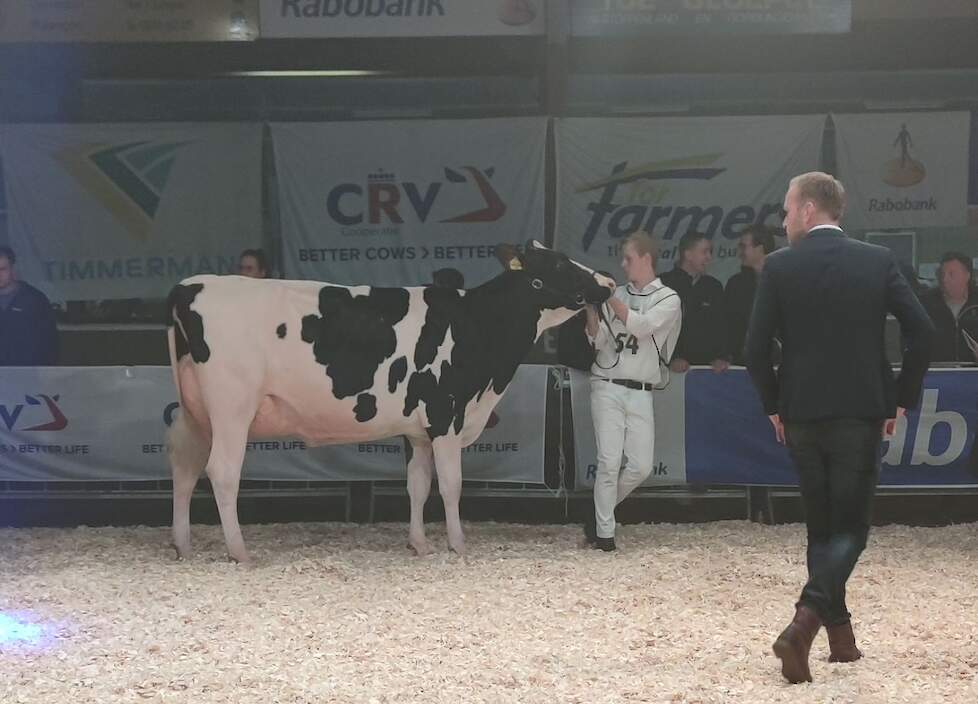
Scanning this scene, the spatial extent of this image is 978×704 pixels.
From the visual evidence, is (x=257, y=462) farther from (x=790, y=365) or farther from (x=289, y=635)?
(x=790, y=365)

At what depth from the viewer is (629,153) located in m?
11.6

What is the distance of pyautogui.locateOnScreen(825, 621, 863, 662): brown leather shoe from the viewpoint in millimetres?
5000

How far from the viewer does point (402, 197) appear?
1169cm

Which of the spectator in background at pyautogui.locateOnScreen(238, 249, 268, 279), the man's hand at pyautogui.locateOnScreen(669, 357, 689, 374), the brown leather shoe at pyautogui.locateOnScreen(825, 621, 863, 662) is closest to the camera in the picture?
the brown leather shoe at pyautogui.locateOnScreen(825, 621, 863, 662)

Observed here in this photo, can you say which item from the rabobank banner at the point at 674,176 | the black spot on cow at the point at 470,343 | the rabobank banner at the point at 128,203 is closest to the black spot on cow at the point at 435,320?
the black spot on cow at the point at 470,343

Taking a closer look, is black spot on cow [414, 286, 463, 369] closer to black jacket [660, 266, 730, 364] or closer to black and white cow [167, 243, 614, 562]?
black and white cow [167, 243, 614, 562]

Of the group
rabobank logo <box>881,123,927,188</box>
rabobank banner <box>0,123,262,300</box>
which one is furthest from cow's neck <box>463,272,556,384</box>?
rabobank logo <box>881,123,927,188</box>

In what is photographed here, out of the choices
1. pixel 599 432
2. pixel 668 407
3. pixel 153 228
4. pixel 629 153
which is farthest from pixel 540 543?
pixel 153 228

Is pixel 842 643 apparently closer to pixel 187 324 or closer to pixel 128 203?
pixel 187 324

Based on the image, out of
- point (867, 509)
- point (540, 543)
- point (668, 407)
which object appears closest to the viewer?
point (867, 509)

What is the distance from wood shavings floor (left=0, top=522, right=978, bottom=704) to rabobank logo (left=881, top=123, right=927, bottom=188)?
440 cm

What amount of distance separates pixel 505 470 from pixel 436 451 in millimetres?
1175

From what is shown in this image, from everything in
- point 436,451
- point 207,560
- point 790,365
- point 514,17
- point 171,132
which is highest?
point 514,17

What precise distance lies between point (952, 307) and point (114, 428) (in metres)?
5.92
